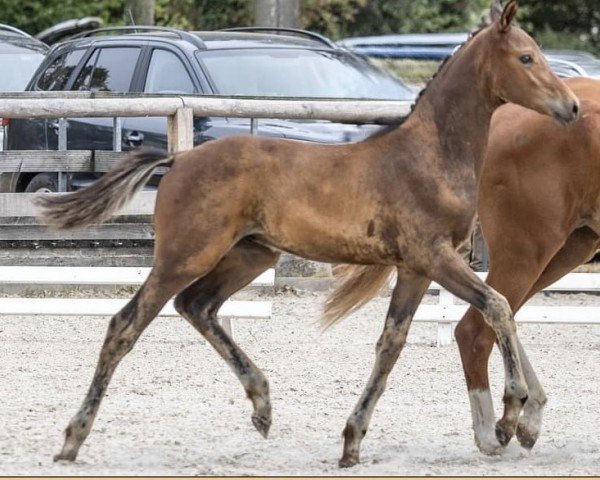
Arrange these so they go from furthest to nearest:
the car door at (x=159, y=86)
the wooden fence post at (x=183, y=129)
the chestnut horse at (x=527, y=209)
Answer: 1. the car door at (x=159, y=86)
2. the wooden fence post at (x=183, y=129)
3. the chestnut horse at (x=527, y=209)

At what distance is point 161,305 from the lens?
19.4 ft

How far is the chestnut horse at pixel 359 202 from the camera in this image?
5.85 metres

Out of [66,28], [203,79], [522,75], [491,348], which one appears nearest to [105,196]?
[522,75]

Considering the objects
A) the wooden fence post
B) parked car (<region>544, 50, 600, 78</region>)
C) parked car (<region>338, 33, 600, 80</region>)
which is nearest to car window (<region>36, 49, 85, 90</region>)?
the wooden fence post

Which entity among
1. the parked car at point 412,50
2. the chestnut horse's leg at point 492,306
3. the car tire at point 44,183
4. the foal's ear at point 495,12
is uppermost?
the foal's ear at point 495,12

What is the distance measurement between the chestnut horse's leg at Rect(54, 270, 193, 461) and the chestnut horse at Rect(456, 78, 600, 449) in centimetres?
159

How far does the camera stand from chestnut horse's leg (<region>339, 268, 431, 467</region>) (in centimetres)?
604

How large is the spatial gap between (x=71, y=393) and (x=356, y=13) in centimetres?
2430

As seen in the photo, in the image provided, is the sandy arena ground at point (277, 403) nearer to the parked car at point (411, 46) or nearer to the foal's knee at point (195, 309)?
the foal's knee at point (195, 309)

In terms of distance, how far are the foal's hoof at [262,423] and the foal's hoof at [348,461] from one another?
382mm

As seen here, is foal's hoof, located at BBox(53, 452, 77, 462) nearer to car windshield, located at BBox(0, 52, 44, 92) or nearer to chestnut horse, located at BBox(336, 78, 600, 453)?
chestnut horse, located at BBox(336, 78, 600, 453)

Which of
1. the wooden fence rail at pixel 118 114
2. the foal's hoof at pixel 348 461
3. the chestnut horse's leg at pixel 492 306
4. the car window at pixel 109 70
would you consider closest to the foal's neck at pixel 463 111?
the chestnut horse's leg at pixel 492 306

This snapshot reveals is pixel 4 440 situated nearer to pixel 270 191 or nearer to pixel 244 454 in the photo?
pixel 244 454

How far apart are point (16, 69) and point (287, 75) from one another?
4.01 m
